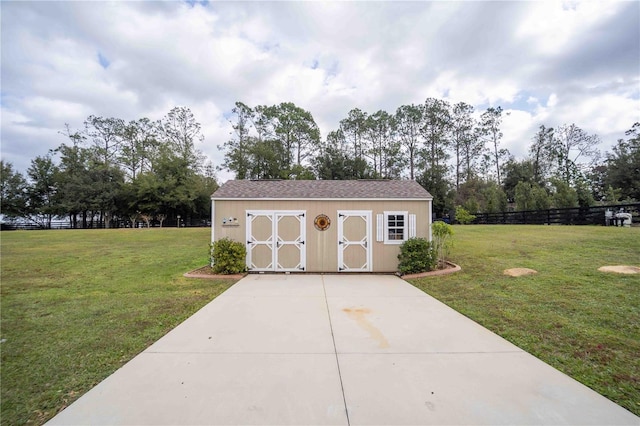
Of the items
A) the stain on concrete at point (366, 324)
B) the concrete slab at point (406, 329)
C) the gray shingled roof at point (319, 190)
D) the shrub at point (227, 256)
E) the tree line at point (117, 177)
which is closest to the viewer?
the concrete slab at point (406, 329)

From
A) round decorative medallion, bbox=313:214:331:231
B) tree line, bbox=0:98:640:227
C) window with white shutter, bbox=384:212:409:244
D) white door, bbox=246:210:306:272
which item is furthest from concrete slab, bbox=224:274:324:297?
tree line, bbox=0:98:640:227

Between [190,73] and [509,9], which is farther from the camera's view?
[190,73]

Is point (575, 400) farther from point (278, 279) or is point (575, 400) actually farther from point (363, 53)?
point (363, 53)

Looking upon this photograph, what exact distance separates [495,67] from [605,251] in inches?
342

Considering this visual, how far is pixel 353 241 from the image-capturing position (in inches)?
348

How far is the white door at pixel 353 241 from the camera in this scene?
8.80m

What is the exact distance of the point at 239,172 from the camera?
2933 cm

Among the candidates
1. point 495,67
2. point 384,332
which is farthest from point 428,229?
point 495,67

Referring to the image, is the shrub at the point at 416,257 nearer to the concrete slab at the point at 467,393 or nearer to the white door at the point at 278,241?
the white door at the point at 278,241

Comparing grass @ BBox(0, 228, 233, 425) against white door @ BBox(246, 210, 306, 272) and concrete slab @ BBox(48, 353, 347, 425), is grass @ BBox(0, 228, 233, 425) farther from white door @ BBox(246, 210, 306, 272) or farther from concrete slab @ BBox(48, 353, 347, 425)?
white door @ BBox(246, 210, 306, 272)

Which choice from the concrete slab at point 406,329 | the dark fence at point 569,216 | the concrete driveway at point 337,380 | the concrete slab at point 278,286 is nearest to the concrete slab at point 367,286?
the concrete slab at point 278,286

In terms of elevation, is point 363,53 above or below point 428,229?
above

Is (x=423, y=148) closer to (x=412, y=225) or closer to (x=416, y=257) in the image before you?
(x=412, y=225)

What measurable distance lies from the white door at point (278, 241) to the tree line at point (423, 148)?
20.3m
